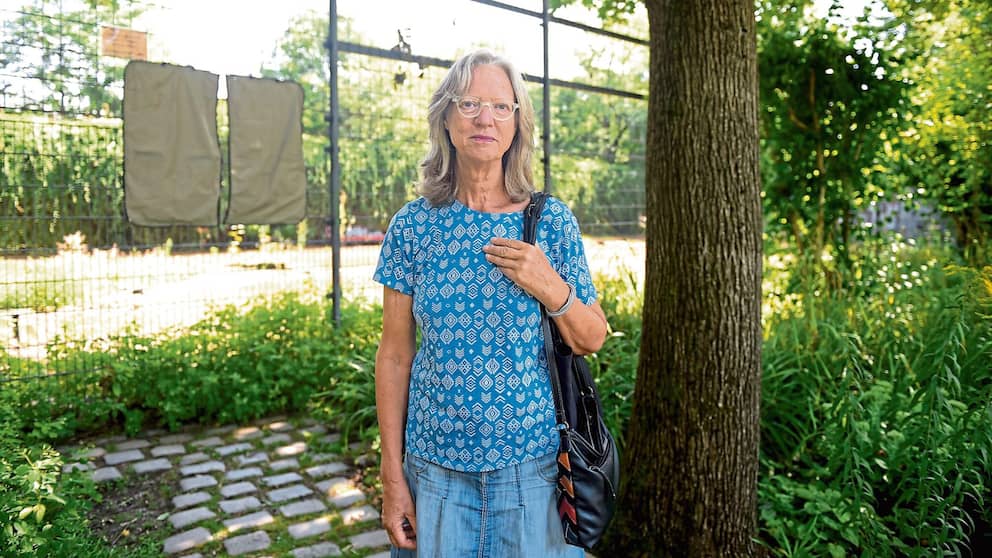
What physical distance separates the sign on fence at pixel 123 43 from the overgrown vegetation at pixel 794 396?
190cm

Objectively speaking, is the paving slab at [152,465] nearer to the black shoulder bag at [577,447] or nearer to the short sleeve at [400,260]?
the short sleeve at [400,260]

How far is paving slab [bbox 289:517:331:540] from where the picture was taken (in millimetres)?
3756

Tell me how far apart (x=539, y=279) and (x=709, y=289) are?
1.47 m

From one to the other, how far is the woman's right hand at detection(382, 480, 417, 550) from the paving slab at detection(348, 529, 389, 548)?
175 centimetres

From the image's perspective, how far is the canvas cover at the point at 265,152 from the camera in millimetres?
5699

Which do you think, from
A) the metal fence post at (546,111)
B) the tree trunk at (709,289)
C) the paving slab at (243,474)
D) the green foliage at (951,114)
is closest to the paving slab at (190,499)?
the paving slab at (243,474)

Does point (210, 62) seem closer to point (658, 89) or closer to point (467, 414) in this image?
point (658, 89)

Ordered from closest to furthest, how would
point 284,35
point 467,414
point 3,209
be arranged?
point 467,414, point 3,209, point 284,35

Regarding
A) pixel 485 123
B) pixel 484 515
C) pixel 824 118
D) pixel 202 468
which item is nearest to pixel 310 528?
pixel 202 468

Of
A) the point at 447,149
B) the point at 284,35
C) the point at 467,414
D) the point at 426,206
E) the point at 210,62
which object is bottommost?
the point at 467,414

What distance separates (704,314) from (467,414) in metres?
1.54

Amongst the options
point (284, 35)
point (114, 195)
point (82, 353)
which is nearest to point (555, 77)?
point (284, 35)

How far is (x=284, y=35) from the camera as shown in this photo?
645 cm

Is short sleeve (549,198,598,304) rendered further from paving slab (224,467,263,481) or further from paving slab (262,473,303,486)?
paving slab (224,467,263,481)
